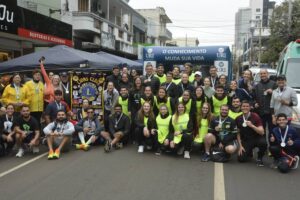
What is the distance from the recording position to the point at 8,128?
8914 millimetres

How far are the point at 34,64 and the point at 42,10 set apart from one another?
11.0 meters

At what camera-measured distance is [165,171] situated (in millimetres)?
7340

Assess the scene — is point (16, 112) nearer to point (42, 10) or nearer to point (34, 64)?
point (34, 64)

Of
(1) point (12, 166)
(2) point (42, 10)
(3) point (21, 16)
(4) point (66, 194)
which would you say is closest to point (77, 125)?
(1) point (12, 166)

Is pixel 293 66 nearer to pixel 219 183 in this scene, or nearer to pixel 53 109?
pixel 219 183

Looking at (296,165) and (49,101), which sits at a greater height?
(49,101)

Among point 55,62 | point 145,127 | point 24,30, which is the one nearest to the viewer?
point 145,127

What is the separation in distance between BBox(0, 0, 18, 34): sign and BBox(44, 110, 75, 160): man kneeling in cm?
722

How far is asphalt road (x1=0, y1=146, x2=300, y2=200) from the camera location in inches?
234

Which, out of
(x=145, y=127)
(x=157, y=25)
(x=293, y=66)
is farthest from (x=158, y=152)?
(x=157, y=25)

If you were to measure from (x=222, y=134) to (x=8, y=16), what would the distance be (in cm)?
1048

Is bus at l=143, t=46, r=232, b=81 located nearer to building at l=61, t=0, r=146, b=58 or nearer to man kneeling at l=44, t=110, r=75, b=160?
man kneeling at l=44, t=110, r=75, b=160

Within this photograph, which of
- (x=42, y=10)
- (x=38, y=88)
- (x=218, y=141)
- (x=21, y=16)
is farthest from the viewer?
(x=42, y=10)

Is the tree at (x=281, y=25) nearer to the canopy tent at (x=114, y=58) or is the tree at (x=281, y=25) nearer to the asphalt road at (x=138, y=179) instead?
the canopy tent at (x=114, y=58)
